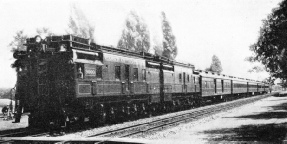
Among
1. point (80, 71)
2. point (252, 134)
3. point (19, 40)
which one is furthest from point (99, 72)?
point (19, 40)

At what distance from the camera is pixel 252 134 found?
466 inches

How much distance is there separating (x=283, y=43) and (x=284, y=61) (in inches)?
67.5

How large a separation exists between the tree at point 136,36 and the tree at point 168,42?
4525 mm

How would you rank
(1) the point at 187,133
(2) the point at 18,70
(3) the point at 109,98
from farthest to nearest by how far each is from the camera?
1. (3) the point at 109,98
2. (2) the point at 18,70
3. (1) the point at 187,133

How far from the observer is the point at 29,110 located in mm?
13734

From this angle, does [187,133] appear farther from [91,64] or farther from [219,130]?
[91,64]

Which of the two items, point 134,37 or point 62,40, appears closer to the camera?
point 62,40

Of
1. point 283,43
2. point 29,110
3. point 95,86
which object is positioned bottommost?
point 29,110

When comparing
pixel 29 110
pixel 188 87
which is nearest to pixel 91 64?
pixel 29 110

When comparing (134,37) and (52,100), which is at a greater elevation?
(134,37)

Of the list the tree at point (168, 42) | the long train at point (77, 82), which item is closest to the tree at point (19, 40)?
the long train at point (77, 82)

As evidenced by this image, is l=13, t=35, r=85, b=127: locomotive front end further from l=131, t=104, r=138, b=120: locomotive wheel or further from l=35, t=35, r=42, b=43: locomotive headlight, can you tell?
l=131, t=104, r=138, b=120: locomotive wheel

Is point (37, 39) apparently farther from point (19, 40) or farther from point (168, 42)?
point (168, 42)

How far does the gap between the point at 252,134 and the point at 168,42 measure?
164 ft
